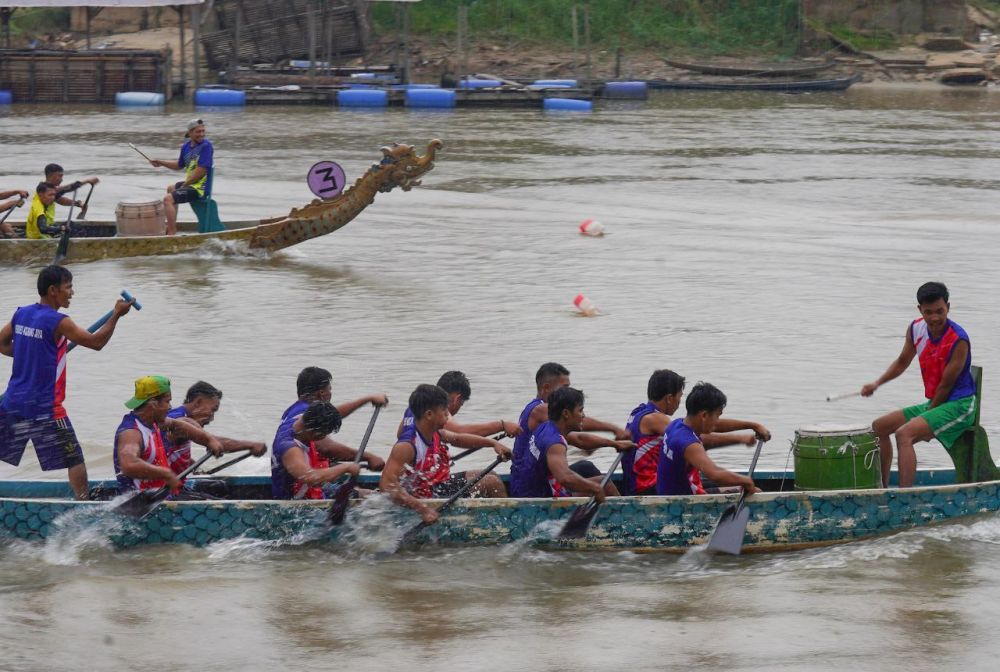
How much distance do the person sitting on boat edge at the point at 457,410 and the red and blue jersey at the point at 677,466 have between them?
36.4 inches

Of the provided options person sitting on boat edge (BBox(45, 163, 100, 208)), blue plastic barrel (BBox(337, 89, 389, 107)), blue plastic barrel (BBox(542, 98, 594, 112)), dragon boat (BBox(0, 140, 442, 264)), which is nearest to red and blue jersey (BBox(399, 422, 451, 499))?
dragon boat (BBox(0, 140, 442, 264))

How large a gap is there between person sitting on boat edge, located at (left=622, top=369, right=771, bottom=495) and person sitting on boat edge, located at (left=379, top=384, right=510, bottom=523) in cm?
73

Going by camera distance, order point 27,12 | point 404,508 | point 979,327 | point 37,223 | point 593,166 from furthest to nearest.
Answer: point 27,12, point 593,166, point 37,223, point 979,327, point 404,508

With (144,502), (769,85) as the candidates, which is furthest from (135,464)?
(769,85)

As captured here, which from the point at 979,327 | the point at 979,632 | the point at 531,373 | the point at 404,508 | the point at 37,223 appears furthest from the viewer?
the point at 37,223

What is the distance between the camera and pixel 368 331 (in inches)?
540

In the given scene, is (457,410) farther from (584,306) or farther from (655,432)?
(584,306)

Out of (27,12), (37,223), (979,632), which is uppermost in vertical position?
(27,12)

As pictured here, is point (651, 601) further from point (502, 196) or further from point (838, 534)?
point (502, 196)

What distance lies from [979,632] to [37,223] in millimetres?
12073

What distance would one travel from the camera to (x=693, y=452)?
7277 millimetres

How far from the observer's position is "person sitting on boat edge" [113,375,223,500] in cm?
732

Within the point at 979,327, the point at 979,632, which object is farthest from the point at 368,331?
the point at 979,632

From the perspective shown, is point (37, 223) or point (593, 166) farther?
point (593, 166)
